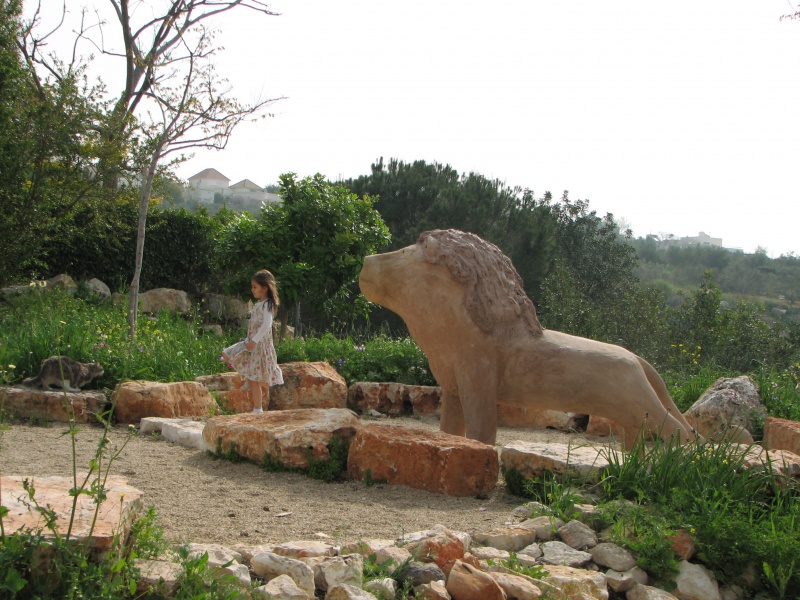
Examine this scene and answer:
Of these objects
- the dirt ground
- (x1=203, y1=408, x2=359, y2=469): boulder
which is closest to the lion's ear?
(x1=203, y1=408, x2=359, y2=469): boulder

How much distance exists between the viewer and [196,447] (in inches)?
223

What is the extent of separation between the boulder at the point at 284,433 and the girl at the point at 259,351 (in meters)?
1.56

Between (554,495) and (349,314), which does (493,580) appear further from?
(349,314)

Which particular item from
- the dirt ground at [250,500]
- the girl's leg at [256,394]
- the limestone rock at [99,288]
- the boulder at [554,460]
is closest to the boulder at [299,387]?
the girl's leg at [256,394]

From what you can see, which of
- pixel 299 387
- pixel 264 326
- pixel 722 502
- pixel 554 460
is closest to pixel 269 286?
pixel 264 326

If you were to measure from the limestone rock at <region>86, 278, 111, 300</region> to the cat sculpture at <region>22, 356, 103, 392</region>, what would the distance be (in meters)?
6.11

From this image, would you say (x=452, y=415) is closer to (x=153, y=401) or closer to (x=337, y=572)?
(x=337, y=572)

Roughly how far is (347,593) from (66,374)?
4947 millimetres

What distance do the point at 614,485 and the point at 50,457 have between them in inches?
146

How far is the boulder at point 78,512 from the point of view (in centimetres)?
267

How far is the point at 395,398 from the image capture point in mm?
8297

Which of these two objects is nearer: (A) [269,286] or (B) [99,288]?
(A) [269,286]

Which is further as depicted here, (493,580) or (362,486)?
(362,486)

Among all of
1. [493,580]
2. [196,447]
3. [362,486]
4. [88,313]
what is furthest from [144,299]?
[493,580]
